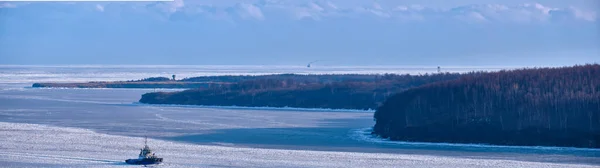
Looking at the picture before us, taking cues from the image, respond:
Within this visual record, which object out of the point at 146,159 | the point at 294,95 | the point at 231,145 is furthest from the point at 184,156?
the point at 294,95

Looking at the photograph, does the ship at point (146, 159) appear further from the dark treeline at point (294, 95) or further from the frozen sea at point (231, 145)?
the dark treeline at point (294, 95)

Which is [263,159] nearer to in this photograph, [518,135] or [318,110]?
[518,135]

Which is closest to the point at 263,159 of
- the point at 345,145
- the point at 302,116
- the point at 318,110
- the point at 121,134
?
the point at 345,145

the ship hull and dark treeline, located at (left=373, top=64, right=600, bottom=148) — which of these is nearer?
the ship hull

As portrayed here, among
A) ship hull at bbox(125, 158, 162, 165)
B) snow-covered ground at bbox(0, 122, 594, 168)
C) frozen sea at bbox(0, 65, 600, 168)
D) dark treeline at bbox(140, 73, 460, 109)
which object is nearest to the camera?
ship hull at bbox(125, 158, 162, 165)

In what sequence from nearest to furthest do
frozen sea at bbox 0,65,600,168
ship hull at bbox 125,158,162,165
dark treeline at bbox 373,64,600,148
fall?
ship hull at bbox 125,158,162,165 < frozen sea at bbox 0,65,600,168 < dark treeline at bbox 373,64,600,148

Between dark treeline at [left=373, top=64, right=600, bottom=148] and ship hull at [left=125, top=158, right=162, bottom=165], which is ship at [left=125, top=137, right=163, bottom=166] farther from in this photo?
dark treeline at [left=373, top=64, right=600, bottom=148]

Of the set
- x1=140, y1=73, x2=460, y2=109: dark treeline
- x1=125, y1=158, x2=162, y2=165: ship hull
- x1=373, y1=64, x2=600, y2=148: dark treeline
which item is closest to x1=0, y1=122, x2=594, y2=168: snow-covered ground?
x1=125, y1=158, x2=162, y2=165: ship hull
